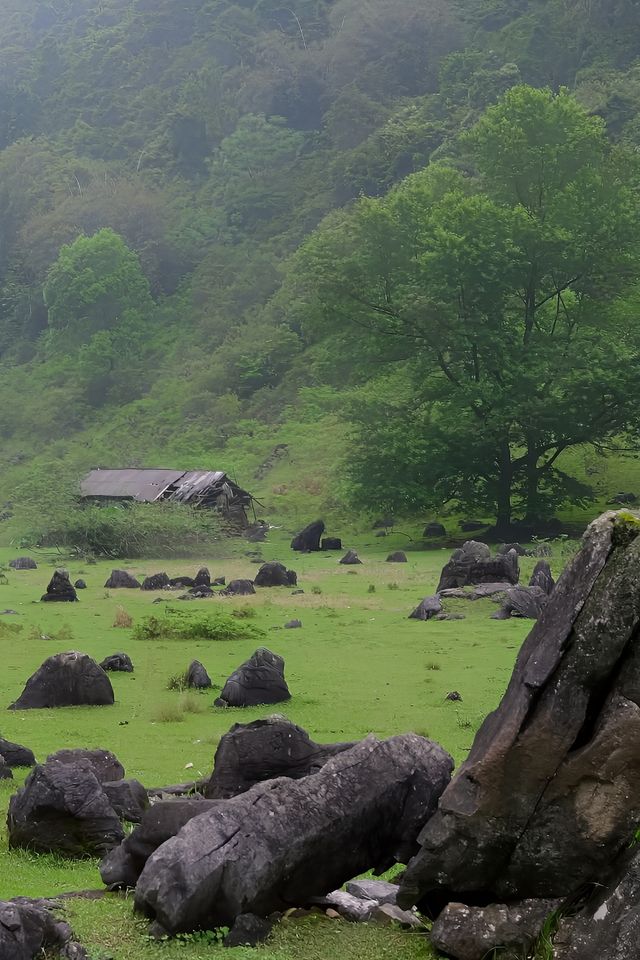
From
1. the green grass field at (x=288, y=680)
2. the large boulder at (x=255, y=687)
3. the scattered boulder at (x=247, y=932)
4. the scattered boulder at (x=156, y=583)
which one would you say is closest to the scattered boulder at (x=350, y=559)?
the green grass field at (x=288, y=680)

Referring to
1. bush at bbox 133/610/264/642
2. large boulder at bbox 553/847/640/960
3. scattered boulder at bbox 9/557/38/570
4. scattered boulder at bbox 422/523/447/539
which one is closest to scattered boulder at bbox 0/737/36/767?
large boulder at bbox 553/847/640/960

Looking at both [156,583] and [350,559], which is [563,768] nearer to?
[156,583]

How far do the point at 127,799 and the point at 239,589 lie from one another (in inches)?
894

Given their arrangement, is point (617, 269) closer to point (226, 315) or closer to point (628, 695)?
point (628, 695)

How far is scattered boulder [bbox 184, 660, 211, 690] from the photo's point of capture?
19453 millimetres

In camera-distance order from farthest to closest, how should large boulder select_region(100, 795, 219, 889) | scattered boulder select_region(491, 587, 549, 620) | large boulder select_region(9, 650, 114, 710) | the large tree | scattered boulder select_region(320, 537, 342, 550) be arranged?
scattered boulder select_region(320, 537, 342, 550) < the large tree < scattered boulder select_region(491, 587, 549, 620) < large boulder select_region(9, 650, 114, 710) < large boulder select_region(100, 795, 219, 889)

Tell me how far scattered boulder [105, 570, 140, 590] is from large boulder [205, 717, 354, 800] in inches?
1001

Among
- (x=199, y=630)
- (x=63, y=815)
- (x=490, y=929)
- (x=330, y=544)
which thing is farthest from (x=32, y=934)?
(x=330, y=544)

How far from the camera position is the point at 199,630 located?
25.7 meters

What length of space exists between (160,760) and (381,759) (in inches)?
222

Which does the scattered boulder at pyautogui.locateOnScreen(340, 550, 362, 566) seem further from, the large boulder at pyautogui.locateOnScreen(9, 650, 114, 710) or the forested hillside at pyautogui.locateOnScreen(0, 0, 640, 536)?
the large boulder at pyautogui.locateOnScreen(9, 650, 114, 710)

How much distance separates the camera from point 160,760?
1425 centimetres

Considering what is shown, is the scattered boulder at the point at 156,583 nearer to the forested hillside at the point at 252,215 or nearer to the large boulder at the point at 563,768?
the forested hillside at the point at 252,215

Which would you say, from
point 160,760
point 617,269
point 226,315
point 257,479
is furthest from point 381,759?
point 226,315
